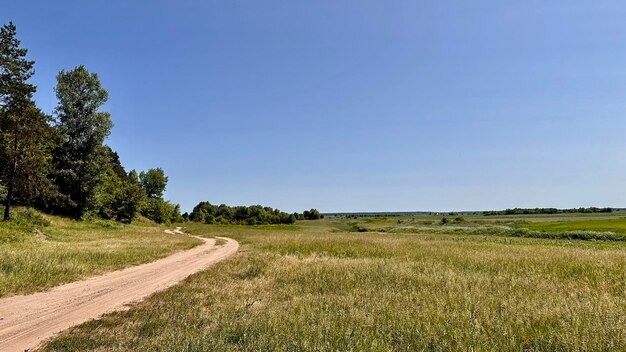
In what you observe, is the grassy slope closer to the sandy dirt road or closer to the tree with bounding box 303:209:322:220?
the sandy dirt road

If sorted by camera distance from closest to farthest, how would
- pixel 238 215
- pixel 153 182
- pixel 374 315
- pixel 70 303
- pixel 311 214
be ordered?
pixel 374 315 → pixel 70 303 → pixel 153 182 → pixel 238 215 → pixel 311 214

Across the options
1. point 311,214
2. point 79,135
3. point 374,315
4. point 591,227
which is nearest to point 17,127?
point 79,135

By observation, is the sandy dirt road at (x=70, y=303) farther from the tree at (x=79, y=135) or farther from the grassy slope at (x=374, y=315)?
the tree at (x=79, y=135)

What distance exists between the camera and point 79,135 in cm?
5228

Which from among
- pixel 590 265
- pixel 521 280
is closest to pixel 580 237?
pixel 590 265

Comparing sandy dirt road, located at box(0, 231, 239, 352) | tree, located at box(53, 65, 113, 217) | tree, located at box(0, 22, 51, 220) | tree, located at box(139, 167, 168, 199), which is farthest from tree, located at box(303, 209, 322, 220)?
sandy dirt road, located at box(0, 231, 239, 352)

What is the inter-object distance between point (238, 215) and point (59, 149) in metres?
111

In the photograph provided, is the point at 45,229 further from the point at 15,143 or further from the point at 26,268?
the point at 26,268

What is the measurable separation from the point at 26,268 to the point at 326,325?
13633mm

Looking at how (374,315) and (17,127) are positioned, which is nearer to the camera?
(374,315)

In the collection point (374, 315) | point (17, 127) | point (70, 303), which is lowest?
point (70, 303)

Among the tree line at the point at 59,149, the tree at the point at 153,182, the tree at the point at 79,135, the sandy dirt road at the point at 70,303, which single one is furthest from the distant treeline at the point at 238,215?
the sandy dirt road at the point at 70,303

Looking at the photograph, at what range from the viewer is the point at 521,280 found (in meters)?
12.9

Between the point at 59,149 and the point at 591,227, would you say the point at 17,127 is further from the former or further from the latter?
the point at 591,227
